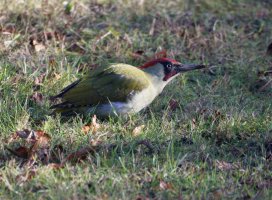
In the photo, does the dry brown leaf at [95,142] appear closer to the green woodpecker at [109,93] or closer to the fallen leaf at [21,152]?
the fallen leaf at [21,152]

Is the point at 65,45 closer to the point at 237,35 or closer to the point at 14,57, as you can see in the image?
the point at 14,57

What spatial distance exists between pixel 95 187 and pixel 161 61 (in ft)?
6.89

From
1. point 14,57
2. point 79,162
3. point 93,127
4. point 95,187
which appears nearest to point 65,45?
point 14,57

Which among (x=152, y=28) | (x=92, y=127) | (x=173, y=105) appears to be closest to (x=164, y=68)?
(x=173, y=105)

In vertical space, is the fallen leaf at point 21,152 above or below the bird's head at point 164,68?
above

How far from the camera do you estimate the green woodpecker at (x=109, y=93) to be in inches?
235

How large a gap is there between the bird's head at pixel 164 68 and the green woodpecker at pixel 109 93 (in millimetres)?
175

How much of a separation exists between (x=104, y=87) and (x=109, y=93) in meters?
0.07

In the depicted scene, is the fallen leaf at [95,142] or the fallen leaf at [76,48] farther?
the fallen leaf at [76,48]

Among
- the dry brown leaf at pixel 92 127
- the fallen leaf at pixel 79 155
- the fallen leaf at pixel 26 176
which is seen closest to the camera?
the fallen leaf at pixel 26 176

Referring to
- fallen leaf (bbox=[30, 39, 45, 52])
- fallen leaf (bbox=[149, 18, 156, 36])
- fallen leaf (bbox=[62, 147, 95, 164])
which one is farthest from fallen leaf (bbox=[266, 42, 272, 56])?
fallen leaf (bbox=[62, 147, 95, 164])

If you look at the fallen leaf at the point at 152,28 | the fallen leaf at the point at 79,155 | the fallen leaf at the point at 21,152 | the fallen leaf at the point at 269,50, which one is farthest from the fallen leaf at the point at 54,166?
the fallen leaf at the point at 269,50

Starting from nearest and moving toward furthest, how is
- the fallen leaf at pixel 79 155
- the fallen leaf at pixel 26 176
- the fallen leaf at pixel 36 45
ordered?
the fallen leaf at pixel 26 176 → the fallen leaf at pixel 79 155 → the fallen leaf at pixel 36 45

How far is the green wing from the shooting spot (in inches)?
236
